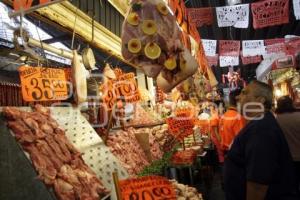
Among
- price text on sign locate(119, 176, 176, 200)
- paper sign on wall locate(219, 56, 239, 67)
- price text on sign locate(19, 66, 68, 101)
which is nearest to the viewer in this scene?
price text on sign locate(119, 176, 176, 200)

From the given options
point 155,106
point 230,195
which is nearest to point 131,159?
point 230,195

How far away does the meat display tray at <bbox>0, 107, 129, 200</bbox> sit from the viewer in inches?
160

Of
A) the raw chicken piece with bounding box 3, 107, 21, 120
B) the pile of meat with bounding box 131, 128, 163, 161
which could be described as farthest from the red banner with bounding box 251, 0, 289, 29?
the raw chicken piece with bounding box 3, 107, 21, 120

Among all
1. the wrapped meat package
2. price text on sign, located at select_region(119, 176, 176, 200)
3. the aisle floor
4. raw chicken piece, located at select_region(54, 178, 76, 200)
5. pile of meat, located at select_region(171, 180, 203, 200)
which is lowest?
the aisle floor

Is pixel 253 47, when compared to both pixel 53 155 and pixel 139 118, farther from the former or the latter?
pixel 53 155

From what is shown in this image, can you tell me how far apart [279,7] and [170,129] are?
7.19m

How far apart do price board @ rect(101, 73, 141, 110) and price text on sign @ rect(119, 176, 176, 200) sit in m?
2.09

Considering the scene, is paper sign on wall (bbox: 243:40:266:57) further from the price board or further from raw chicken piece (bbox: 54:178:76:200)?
raw chicken piece (bbox: 54:178:76:200)

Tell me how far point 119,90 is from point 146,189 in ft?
8.52

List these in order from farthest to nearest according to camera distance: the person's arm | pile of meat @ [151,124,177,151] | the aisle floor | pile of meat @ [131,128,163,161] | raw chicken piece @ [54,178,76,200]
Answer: the aisle floor, pile of meat @ [151,124,177,151], pile of meat @ [131,128,163,161], the person's arm, raw chicken piece @ [54,178,76,200]

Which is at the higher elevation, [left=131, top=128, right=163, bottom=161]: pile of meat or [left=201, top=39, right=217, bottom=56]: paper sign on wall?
[left=201, top=39, right=217, bottom=56]: paper sign on wall

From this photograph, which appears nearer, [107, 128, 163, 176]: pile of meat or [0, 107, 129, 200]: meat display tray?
[0, 107, 129, 200]: meat display tray

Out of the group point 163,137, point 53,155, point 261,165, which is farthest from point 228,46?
point 53,155

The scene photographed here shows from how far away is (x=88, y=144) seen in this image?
14.2 feet
